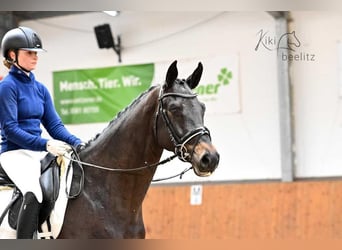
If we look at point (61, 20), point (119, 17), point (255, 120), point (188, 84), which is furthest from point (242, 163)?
point (188, 84)

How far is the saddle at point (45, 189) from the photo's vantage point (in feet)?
11.1

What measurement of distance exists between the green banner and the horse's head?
6794 mm

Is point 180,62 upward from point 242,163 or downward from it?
upward

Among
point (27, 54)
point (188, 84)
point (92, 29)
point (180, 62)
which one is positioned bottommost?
point (188, 84)

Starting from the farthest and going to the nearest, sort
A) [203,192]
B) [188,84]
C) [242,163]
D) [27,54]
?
[242,163]
[203,192]
[27,54]
[188,84]

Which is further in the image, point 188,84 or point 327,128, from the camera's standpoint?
point 327,128

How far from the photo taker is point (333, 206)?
8273 mm

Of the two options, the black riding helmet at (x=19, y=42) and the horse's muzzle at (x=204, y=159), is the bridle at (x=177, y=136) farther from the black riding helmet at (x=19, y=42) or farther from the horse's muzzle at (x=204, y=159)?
the black riding helmet at (x=19, y=42)

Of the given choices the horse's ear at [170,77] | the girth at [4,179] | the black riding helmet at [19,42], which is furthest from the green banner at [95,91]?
the horse's ear at [170,77]

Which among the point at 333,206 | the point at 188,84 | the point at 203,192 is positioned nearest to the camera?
the point at 188,84

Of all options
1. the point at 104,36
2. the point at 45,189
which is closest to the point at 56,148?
the point at 45,189

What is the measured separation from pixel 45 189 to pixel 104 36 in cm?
721

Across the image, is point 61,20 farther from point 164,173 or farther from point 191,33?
point 164,173

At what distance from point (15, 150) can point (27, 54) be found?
59cm
